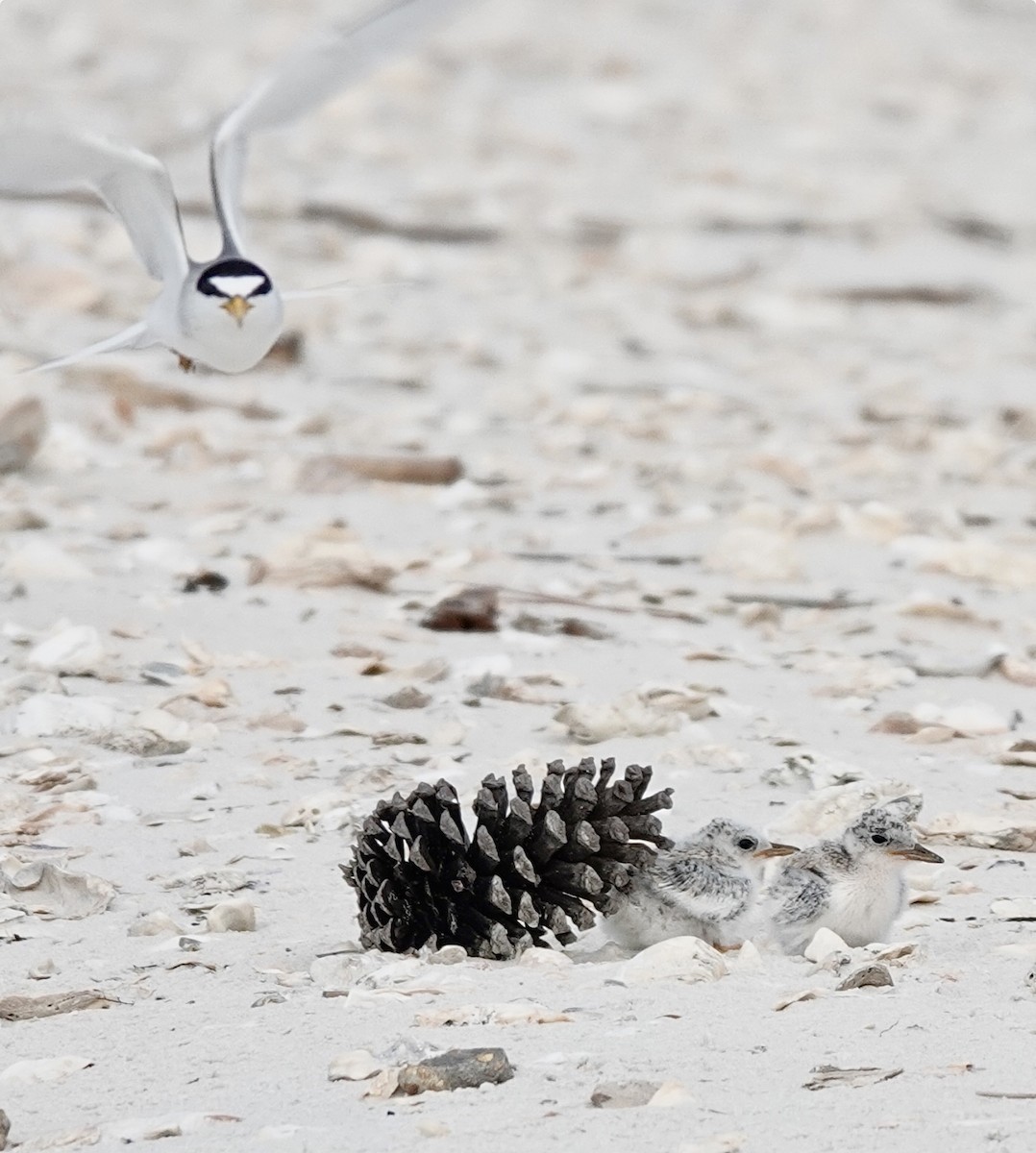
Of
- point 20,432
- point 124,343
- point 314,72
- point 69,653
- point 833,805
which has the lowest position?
point 833,805

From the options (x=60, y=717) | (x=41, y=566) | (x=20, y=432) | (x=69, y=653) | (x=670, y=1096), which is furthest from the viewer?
(x=20, y=432)

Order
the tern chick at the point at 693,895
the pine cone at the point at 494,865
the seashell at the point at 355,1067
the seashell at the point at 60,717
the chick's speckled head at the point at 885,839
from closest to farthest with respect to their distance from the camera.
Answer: the seashell at the point at 355,1067
the pine cone at the point at 494,865
the tern chick at the point at 693,895
the chick's speckled head at the point at 885,839
the seashell at the point at 60,717

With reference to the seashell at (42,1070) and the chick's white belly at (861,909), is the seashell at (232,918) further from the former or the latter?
the chick's white belly at (861,909)

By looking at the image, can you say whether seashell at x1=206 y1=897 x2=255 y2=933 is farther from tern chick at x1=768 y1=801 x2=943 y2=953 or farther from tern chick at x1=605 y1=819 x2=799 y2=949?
tern chick at x1=768 y1=801 x2=943 y2=953

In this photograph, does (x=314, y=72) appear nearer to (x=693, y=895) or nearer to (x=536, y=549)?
(x=693, y=895)

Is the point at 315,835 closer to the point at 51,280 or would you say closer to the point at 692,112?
the point at 51,280

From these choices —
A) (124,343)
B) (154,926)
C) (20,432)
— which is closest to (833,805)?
(154,926)

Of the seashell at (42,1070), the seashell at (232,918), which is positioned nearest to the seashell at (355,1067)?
the seashell at (42,1070)

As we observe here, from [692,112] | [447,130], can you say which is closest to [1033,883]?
[447,130]
